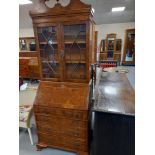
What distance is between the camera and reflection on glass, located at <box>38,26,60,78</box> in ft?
6.10

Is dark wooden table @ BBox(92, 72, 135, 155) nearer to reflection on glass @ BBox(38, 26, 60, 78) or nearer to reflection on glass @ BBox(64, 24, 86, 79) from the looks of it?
reflection on glass @ BBox(64, 24, 86, 79)

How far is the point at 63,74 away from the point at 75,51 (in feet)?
1.15

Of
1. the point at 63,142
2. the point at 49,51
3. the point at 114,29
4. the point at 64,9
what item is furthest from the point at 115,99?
the point at 114,29

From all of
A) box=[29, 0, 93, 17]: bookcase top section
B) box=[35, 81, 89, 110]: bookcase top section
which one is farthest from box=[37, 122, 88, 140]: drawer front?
box=[29, 0, 93, 17]: bookcase top section

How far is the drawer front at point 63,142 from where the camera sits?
1.89m

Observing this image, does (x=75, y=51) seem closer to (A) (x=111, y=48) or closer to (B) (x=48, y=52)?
(B) (x=48, y=52)

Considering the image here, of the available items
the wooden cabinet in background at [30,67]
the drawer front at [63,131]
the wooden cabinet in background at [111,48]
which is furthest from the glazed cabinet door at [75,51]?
the wooden cabinet in background at [111,48]

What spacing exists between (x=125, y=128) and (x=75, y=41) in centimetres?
118

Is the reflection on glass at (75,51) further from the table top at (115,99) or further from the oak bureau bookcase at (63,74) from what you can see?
the table top at (115,99)

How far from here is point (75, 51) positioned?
1.89m

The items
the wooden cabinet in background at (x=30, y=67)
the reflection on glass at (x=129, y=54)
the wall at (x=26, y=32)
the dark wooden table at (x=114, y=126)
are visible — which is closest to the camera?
the dark wooden table at (x=114, y=126)

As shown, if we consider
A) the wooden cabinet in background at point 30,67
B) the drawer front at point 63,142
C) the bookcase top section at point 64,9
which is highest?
the bookcase top section at point 64,9
